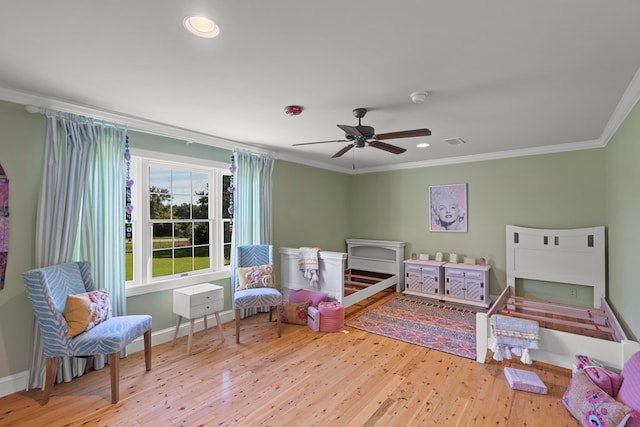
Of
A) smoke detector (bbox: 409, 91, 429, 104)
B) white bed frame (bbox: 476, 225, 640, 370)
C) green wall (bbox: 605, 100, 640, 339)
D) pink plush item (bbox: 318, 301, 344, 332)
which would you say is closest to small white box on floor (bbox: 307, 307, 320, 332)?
pink plush item (bbox: 318, 301, 344, 332)

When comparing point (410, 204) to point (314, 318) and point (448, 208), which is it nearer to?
point (448, 208)

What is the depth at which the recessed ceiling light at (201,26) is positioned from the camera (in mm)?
1569

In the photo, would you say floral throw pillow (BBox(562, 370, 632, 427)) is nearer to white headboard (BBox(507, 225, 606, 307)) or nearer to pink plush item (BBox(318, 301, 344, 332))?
pink plush item (BBox(318, 301, 344, 332))

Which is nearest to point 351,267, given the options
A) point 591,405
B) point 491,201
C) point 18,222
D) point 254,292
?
point 491,201

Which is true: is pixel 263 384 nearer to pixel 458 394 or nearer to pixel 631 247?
pixel 458 394

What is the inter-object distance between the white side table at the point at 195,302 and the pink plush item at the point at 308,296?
1097 millimetres

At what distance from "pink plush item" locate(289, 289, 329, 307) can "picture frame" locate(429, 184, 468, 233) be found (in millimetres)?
2651

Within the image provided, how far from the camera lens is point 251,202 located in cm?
429

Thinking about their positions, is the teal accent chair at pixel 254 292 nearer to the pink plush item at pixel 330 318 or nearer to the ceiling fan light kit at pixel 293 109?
the pink plush item at pixel 330 318

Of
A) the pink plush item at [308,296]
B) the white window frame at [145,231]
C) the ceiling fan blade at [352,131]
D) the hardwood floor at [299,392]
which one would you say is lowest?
the hardwood floor at [299,392]

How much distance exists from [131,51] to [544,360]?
4051 mm

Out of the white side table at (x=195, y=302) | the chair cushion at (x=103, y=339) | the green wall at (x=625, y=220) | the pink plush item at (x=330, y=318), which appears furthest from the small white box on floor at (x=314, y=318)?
the green wall at (x=625, y=220)

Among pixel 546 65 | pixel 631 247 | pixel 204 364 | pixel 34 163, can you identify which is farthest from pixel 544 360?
pixel 34 163

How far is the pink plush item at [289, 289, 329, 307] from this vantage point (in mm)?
4055
